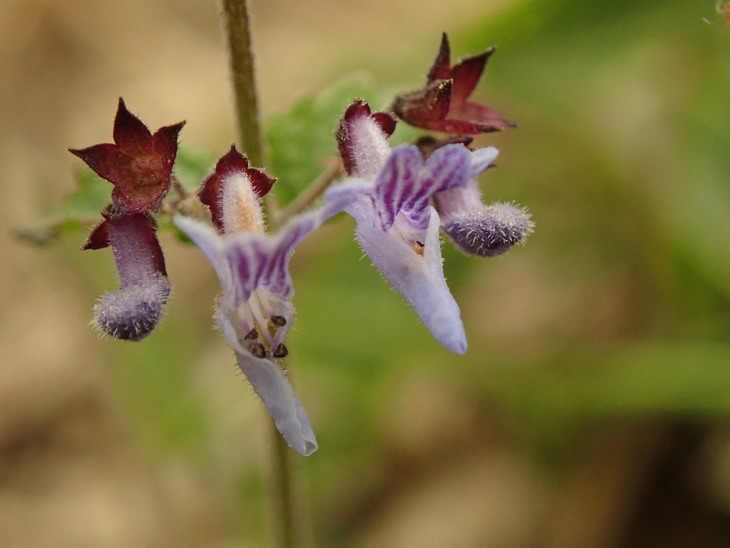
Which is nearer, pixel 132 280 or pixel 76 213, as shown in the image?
pixel 132 280

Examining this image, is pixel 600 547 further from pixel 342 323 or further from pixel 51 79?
pixel 51 79

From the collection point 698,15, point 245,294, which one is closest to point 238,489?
point 245,294

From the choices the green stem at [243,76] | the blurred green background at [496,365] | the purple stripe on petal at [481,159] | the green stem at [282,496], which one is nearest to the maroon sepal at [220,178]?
the purple stripe on petal at [481,159]

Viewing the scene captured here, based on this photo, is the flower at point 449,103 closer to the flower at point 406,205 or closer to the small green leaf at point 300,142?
the flower at point 406,205

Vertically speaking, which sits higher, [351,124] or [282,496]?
[351,124]

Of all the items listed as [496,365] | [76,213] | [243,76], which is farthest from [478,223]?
[496,365]

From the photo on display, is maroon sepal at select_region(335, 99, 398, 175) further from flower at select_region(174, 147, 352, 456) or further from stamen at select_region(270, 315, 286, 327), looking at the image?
stamen at select_region(270, 315, 286, 327)

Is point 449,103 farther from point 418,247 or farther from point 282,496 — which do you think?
point 282,496

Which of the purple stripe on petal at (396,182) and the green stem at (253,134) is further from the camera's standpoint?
the green stem at (253,134)
